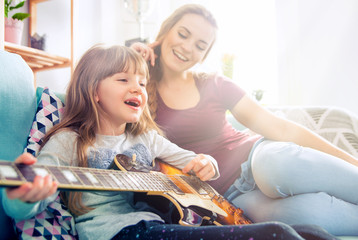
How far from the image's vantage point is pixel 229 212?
0.84 meters

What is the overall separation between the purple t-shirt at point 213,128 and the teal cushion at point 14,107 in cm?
46

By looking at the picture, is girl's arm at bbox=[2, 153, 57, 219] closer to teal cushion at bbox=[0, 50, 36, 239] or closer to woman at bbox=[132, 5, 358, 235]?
teal cushion at bbox=[0, 50, 36, 239]

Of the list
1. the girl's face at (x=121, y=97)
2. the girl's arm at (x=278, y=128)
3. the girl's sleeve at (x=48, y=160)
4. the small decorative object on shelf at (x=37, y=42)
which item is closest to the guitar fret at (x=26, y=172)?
the girl's sleeve at (x=48, y=160)

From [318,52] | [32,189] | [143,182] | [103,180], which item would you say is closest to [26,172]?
[32,189]

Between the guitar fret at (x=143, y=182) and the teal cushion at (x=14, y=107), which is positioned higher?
the teal cushion at (x=14, y=107)

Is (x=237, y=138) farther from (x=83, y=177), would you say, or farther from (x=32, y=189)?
(x=32, y=189)

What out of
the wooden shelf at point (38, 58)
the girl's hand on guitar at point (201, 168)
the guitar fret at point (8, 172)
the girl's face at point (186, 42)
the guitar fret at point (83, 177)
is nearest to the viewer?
the guitar fret at point (8, 172)

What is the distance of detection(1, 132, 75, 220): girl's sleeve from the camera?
569 mm

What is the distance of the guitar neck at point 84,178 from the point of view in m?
0.45

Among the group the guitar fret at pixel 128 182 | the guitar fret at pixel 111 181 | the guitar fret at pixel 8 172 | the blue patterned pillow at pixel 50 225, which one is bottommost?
the blue patterned pillow at pixel 50 225

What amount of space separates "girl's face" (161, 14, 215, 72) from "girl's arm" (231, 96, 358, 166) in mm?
266

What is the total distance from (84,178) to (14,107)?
1.29 feet

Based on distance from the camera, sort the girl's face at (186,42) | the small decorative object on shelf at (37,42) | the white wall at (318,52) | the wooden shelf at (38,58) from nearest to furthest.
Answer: the girl's face at (186,42) < the wooden shelf at (38,58) < the small decorative object on shelf at (37,42) < the white wall at (318,52)

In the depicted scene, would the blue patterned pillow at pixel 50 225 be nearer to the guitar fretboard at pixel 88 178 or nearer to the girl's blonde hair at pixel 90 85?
the girl's blonde hair at pixel 90 85
